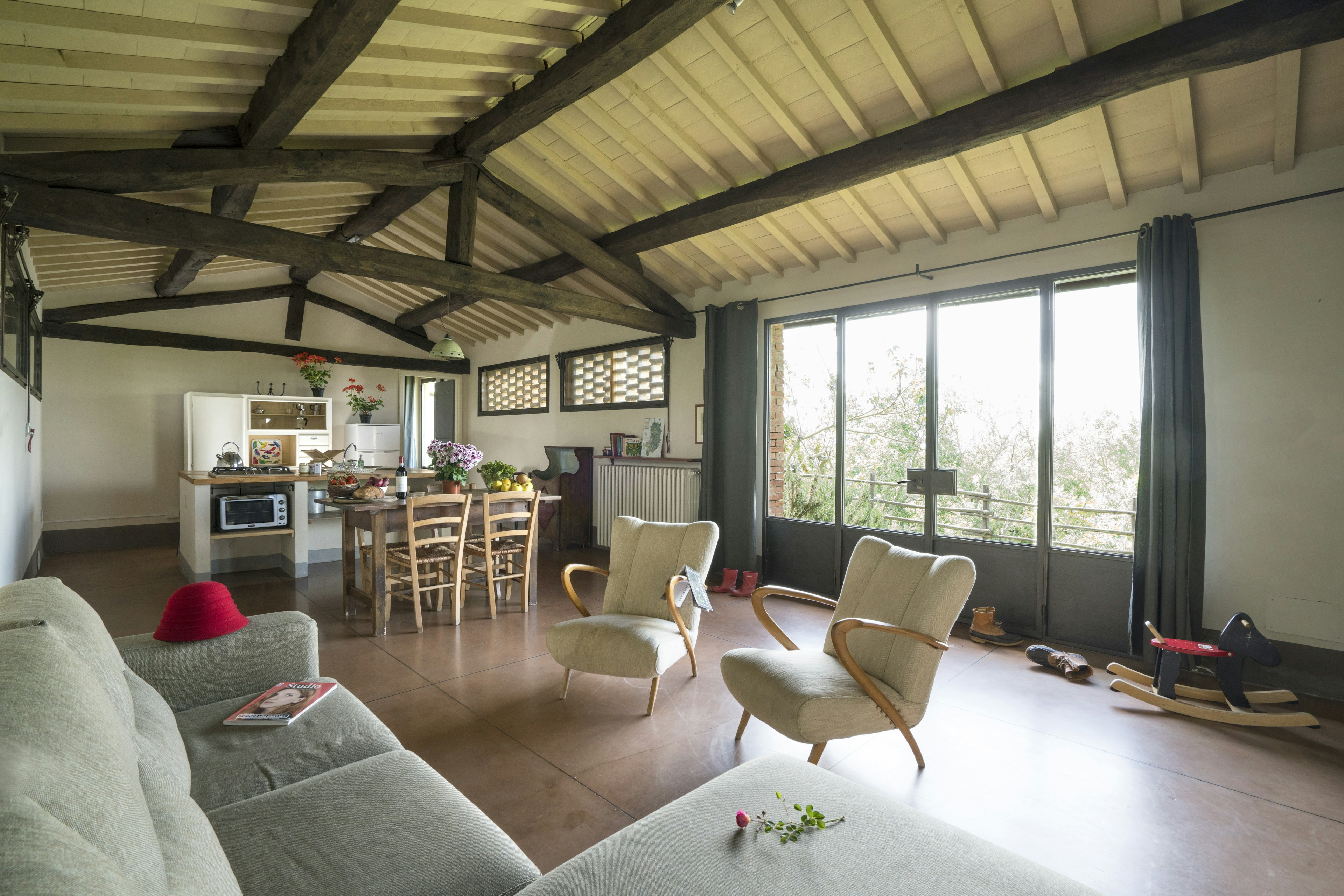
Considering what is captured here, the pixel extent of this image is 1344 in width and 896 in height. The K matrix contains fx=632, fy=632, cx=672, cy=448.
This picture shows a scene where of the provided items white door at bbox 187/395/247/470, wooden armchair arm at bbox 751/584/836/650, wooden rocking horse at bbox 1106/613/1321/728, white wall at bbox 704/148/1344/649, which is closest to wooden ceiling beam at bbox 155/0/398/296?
wooden armchair arm at bbox 751/584/836/650

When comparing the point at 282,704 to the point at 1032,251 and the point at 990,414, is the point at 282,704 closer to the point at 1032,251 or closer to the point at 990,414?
the point at 990,414

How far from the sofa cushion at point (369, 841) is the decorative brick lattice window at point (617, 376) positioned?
546 centimetres

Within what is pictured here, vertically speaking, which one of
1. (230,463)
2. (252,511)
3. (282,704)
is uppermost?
(230,463)

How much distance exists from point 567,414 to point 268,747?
6.53 m

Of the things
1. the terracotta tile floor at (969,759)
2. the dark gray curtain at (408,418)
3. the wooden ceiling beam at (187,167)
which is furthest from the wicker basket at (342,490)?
the dark gray curtain at (408,418)

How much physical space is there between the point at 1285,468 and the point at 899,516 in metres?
2.26

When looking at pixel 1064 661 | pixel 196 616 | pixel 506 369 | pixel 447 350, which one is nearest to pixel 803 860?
pixel 196 616

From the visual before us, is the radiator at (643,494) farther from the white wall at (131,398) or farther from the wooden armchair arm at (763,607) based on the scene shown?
the white wall at (131,398)

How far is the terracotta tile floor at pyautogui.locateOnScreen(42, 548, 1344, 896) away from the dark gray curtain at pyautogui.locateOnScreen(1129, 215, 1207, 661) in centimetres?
58

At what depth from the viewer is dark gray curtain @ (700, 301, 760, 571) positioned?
5766 millimetres

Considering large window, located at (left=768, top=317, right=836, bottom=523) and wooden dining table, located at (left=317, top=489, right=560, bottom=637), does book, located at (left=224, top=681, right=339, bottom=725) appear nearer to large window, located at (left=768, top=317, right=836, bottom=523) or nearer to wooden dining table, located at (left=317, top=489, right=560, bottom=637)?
wooden dining table, located at (left=317, top=489, right=560, bottom=637)

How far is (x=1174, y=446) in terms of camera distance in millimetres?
3648

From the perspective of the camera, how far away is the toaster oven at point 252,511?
212 inches

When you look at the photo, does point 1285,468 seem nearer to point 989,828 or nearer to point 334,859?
point 989,828
